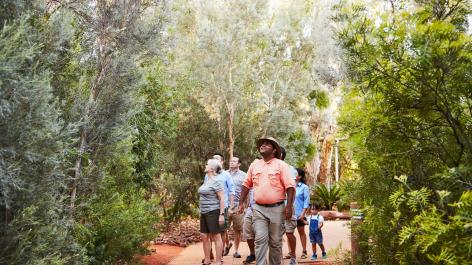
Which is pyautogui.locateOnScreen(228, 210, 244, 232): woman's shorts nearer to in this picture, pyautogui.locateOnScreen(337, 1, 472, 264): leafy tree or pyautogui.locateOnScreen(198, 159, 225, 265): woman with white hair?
pyautogui.locateOnScreen(198, 159, 225, 265): woman with white hair

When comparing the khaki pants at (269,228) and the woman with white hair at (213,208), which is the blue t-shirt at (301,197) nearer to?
the woman with white hair at (213,208)

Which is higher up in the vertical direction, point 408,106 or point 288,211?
point 408,106

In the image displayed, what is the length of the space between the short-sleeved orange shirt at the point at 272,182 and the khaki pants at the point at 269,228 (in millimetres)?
127

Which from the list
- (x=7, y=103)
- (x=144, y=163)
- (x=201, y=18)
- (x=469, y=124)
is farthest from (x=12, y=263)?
(x=201, y=18)

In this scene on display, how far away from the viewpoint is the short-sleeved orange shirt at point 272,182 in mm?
7008

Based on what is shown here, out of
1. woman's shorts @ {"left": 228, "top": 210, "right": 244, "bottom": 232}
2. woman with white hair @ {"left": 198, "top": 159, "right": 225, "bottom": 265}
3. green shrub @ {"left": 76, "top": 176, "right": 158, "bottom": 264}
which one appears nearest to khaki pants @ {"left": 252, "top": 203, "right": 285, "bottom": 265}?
woman with white hair @ {"left": 198, "top": 159, "right": 225, "bottom": 265}

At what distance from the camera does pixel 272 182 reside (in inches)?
278

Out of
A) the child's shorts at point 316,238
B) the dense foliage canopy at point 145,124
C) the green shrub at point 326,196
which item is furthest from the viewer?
the green shrub at point 326,196

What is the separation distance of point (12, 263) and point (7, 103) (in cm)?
157

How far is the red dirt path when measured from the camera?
36.4 ft

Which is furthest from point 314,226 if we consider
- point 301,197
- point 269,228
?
point 269,228

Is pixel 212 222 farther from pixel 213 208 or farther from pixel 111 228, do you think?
pixel 111 228

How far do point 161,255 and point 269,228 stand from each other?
5801 millimetres

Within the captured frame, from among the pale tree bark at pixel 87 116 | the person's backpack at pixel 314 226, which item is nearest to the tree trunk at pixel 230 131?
the person's backpack at pixel 314 226
